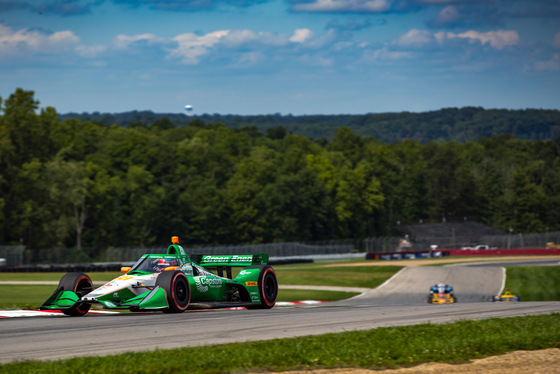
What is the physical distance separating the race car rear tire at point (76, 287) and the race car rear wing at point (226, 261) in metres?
4.00

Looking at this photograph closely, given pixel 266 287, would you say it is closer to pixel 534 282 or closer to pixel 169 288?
pixel 169 288

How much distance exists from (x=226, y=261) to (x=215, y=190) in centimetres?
9686

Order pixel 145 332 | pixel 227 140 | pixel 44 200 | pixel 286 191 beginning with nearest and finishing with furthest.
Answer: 1. pixel 145 332
2. pixel 44 200
3. pixel 286 191
4. pixel 227 140

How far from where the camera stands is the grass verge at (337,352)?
981 centimetres

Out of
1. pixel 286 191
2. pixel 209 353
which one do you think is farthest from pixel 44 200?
pixel 209 353

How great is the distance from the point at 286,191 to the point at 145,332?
366 ft

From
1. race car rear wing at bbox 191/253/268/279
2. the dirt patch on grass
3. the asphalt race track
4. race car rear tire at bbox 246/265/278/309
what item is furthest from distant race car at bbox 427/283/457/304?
the dirt patch on grass

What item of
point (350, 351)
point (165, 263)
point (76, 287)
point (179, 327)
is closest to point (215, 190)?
point (165, 263)

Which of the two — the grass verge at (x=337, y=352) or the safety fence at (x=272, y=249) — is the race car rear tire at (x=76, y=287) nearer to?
the grass verge at (x=337, y=352)

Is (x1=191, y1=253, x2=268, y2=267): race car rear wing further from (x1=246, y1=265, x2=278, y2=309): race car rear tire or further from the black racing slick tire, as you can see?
the black racing slick tire

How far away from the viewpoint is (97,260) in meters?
80.5

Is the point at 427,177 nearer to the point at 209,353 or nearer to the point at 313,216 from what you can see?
the point at 313,216

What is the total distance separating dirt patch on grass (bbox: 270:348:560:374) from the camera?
10.2 meters

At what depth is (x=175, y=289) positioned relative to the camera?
1694cm
